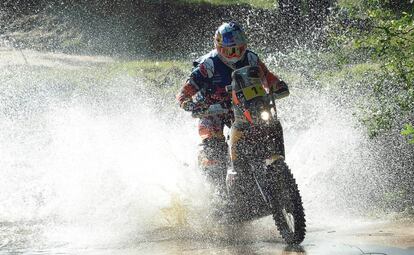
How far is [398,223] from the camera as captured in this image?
291 inches

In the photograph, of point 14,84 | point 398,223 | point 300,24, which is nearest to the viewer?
point 398,223

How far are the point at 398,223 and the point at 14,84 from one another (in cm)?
1135

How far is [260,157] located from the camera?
655 centimetres

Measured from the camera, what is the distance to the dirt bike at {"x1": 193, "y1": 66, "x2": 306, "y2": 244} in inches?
249

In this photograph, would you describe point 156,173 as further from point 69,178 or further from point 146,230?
point 146,230

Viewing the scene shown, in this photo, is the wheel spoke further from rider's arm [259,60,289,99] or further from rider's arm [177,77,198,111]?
rider's arm [177,77,198,111]

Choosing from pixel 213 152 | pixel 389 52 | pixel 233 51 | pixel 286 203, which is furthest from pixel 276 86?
pixel 389 52

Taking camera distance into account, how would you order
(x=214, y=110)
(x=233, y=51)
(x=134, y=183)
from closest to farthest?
(x=214, y=110) < (x=233, y=51) < (x=134, y=183)

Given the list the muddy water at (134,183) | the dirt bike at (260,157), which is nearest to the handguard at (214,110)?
the dirt bike at (260,157)

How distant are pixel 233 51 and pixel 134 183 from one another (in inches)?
118

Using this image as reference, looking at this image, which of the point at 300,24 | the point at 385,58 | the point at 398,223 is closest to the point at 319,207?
the point at 398,223

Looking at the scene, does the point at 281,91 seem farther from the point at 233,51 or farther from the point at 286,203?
the point at 286,203

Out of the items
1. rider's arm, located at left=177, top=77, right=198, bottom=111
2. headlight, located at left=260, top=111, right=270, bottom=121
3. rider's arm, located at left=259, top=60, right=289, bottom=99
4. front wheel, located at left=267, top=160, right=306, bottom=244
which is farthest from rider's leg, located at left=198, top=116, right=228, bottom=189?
headlight, located at left=260, top=111, right=270, bottom=121

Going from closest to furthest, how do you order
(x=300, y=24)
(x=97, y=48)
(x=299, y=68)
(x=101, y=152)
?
(x=101, y=152) < (x=299, y=68) < (x=97, y=48) < (x=300, y=24)
